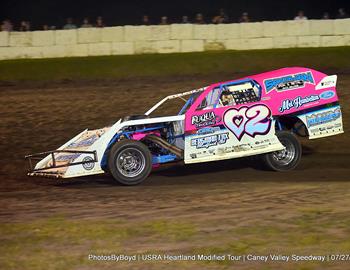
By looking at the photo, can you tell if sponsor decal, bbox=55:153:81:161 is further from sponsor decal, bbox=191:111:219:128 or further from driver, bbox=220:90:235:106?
driver, bbox=220:90:235:106

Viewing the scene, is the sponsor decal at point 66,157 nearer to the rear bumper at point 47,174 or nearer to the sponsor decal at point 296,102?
the rear bumper at point 47,174

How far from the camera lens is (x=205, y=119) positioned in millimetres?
10758

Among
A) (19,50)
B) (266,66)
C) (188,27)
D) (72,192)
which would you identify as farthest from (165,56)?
(72,192)

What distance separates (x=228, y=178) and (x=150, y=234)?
3.87 meters

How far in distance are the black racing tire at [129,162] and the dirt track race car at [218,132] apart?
1 cm

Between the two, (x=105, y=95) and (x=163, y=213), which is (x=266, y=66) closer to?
(x=105, y=95)

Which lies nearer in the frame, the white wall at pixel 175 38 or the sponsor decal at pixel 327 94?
the sponsor decal at pixel 327 94

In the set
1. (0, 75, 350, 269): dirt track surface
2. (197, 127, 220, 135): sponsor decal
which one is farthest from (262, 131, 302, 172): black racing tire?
(197, 127, 220, 135): sponsor decal

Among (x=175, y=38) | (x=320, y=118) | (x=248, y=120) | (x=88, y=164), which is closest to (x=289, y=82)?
(x=320, y=118)

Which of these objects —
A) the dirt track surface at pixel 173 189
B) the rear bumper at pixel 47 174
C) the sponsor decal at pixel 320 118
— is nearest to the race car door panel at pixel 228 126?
the dirt track surface at pixel 173 189

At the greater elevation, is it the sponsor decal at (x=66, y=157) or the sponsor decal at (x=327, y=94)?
the sponsor decal at (x=327, y=94)

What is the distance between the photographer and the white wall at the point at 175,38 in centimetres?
2156

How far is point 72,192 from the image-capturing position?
10234mm

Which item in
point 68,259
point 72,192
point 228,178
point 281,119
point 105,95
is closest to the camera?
point 68,259
